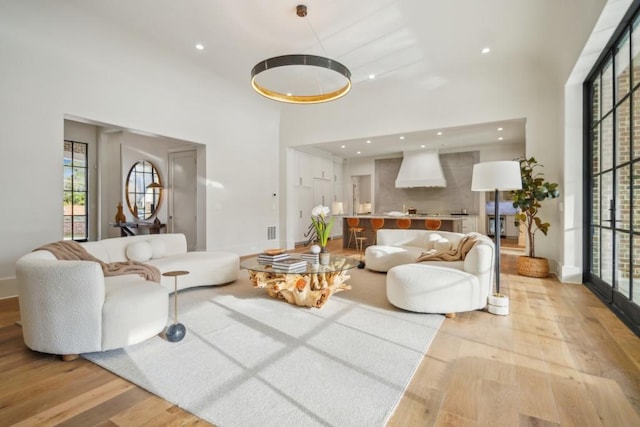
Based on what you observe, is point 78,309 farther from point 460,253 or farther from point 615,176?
point 615,176

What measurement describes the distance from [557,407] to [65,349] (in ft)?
10.4

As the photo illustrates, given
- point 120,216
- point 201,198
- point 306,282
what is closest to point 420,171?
point 201,198

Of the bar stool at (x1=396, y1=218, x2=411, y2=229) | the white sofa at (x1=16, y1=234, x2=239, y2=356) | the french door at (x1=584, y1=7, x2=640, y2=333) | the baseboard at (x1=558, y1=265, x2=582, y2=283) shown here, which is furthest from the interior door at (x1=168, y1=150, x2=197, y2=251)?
the french door at (x1=584, y1=7, x2=640, y2=333)

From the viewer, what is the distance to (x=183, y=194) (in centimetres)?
748

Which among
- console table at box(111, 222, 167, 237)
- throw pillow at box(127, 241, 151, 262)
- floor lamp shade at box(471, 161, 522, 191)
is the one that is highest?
floor lamp shade at box(471, 161, 522, 191)

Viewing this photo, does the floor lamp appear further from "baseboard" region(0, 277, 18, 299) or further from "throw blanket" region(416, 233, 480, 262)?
"baseboard" region(0, 277, 18, 299)

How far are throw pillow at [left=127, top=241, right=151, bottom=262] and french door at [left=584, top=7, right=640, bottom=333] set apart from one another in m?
5.15

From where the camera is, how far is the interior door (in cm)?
731

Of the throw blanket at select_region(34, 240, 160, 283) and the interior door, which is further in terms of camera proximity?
the interior door

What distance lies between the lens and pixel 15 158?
405 cm

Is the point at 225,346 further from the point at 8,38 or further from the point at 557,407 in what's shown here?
the point at 8,38

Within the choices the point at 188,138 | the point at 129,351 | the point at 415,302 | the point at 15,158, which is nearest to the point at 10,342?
the point at 129,351

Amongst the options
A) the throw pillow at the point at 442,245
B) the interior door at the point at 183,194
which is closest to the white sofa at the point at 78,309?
the throw pillow at the point at 442,245

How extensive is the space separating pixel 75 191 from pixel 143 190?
1.35 meters
